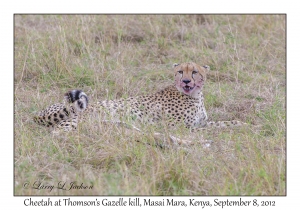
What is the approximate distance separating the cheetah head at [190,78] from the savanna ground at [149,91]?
0.28 meters

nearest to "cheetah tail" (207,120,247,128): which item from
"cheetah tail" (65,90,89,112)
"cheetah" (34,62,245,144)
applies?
"cheetah" (34,62,245,144)

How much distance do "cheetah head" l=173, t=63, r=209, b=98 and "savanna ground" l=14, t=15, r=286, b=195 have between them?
279 mm

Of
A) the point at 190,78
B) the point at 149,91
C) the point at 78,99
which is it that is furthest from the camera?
the point at 149,91

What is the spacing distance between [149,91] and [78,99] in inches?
42.8

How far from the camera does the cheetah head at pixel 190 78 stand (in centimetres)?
514

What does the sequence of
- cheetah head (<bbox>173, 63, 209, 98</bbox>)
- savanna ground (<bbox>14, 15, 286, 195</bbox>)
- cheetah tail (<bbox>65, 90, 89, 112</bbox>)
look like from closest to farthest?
savanna ground (<bbox>14, 15, 286, 195</bbox>) < cheetah tail (<bbox>65, 90, 89, 112</bbox>) < cheetah head (<bbox>173, 63, 209, 98</bbox>)

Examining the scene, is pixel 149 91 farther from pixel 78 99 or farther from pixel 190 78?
pixel 78 99

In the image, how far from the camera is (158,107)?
206 inches

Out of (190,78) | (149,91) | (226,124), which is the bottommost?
(226,124)

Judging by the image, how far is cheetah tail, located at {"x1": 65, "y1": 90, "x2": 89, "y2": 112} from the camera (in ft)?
15.7

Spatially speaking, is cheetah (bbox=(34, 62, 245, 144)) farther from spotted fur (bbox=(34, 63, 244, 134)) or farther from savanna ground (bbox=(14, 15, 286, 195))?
savanna ground (bbox=(14, 15, 286, 195))

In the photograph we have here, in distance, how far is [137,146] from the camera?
3975mm

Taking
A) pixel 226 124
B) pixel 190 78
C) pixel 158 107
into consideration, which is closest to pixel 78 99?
pixel 158 107

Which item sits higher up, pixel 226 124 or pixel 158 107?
pixel 158 107
